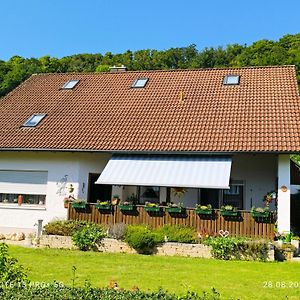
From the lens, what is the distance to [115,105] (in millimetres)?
23547

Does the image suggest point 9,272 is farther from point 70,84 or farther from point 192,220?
point 70,84

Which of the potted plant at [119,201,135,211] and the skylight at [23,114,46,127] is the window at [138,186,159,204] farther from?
the skylight at [23,114,46,127]

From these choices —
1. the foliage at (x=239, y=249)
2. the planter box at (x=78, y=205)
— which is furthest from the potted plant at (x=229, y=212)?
the planter box at (x=78, y=205)

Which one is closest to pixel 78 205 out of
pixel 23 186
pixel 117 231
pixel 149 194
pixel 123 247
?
pixel 117 231

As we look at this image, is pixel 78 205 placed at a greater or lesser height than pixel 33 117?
lesser

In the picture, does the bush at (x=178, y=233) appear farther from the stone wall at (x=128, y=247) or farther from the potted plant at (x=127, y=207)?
the potted plant at (x=127, y=207)

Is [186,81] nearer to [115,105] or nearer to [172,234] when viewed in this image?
[115,105]

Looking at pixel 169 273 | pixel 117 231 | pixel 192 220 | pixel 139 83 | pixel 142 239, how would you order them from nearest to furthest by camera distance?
pixel 169 273 < pixel 142 239 < pixel 117 231 < pixel 192 220 < pixel 139 83

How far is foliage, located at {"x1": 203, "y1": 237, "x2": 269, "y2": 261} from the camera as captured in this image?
15.5 metres

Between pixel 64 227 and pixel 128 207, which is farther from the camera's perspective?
pixel 128 207

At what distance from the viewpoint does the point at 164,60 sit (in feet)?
213

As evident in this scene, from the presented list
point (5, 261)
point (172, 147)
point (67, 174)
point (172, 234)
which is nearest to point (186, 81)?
point (172, 147)

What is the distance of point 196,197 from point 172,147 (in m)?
2.96

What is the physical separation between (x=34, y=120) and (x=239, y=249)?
44.6ft
